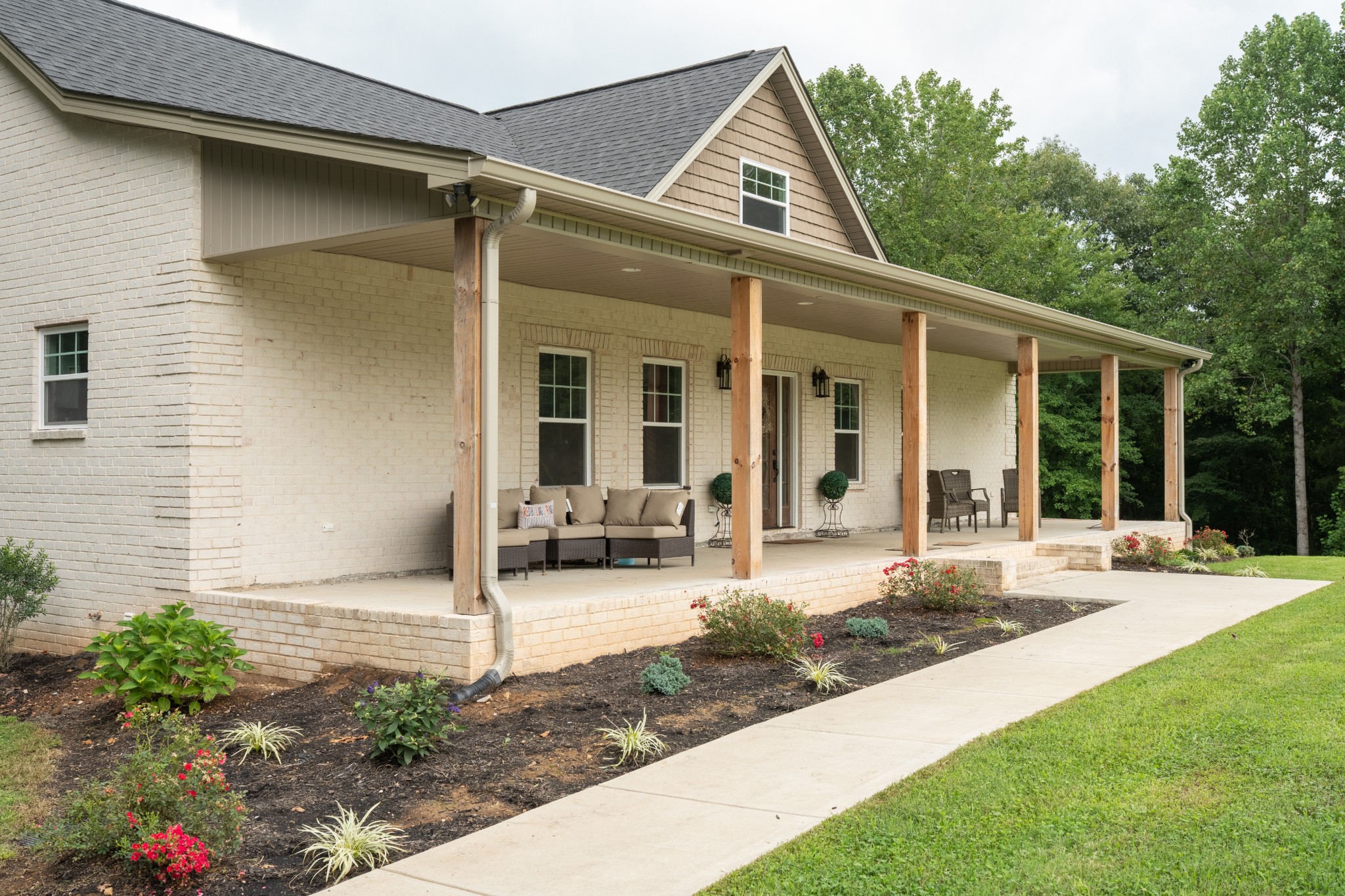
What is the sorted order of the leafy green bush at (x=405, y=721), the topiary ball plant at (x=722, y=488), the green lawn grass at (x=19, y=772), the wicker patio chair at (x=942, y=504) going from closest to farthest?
the green lawn grass at (x=19, y=772), the leafy green bush at (x=405, y=721), the topiary ball plant at (x=722, y=488), the wicker patio chair at (x=942, y=504)

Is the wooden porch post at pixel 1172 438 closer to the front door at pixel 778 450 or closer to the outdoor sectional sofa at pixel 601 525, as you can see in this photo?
the front door at pixel 778 450

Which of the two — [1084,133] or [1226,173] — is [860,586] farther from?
[1084,133]

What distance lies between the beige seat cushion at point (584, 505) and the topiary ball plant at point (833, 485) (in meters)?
4.66

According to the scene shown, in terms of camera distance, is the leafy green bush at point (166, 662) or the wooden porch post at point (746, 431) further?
the wooden porch post at point (746, 431)

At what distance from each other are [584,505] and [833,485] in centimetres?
488

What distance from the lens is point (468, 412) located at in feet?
21.3

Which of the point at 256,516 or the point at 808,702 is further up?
the point at 256,516

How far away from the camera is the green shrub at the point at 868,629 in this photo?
8.29 m

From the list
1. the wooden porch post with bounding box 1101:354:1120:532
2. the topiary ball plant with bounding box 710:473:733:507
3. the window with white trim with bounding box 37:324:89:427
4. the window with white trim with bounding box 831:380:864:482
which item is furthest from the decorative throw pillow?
the wooden porch post with bounding box 1101:354:1120:532

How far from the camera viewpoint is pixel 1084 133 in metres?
38.2

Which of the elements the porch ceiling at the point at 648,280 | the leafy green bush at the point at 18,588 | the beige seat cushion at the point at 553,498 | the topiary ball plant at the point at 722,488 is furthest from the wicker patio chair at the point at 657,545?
the leafy green bush at the point at 18,588

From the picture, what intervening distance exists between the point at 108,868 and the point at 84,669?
465 centimetres

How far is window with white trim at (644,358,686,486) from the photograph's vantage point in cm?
1177

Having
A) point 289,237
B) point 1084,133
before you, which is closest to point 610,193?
point 289,237
